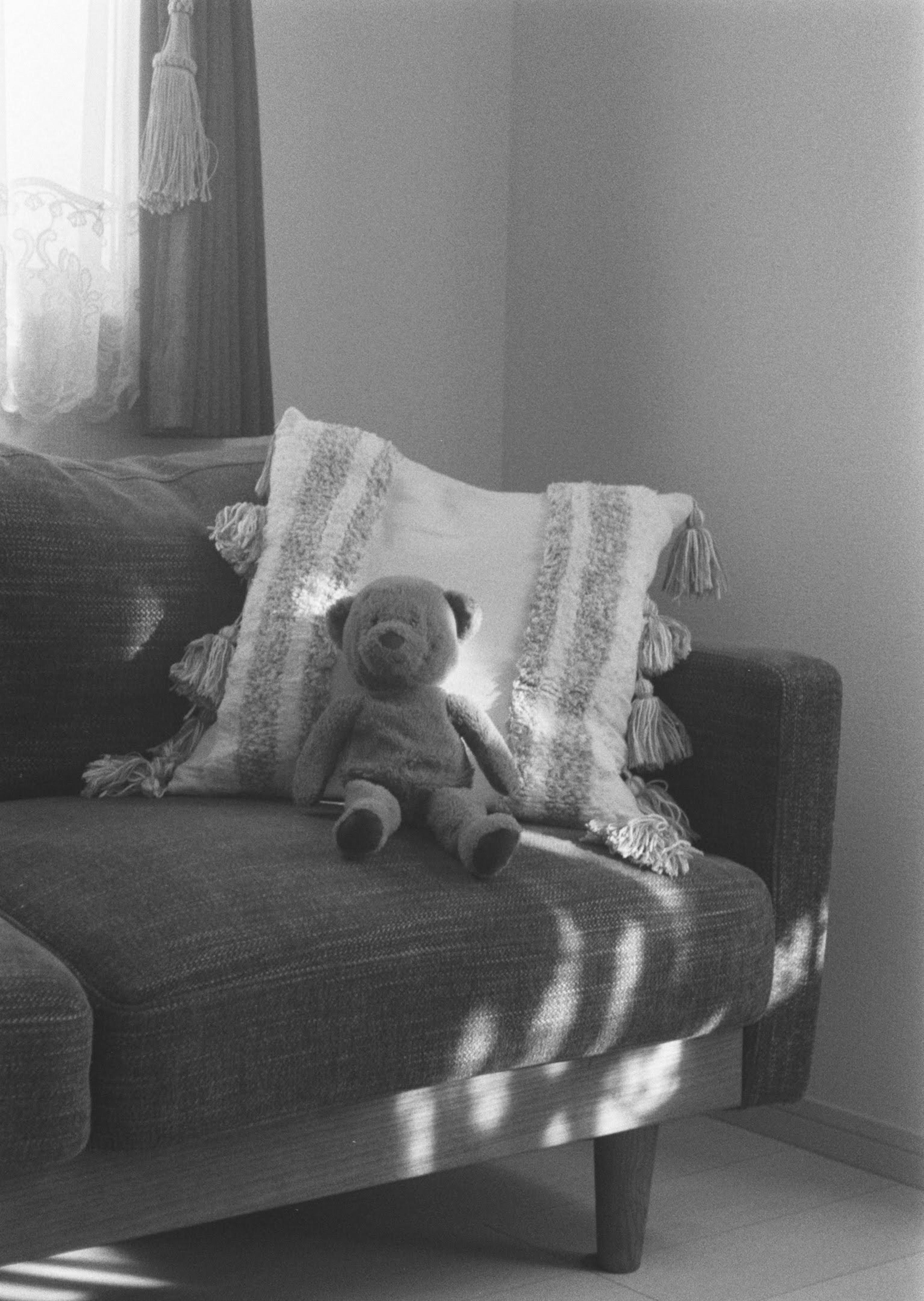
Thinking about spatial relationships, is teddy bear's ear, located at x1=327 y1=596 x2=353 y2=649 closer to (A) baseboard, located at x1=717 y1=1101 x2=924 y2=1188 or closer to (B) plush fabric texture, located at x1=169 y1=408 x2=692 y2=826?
(B) plush fabric texture, located at x1=169 y1=408 x2=692 y2=826

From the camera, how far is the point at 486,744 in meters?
1.66

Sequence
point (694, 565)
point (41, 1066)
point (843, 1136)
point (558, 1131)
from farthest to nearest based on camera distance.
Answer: point (843, 1136), point (694, 565), point (558, 1131), point (41, 1066)

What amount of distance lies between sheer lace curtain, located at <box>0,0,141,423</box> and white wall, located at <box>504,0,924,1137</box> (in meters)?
0.75

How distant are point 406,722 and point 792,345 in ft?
2.89

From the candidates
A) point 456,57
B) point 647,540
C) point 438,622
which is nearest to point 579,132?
point 456,57

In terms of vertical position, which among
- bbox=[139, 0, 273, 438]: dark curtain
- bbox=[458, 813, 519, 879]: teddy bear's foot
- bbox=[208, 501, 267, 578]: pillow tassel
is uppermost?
bbox=[139, 0, 273, 438]: dark curtain

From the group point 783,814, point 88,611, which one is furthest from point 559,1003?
point 88,611

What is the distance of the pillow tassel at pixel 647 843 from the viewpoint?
5.26 feet

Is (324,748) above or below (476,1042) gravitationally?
above

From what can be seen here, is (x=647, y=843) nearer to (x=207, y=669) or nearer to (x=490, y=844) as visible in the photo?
(x=490, y=844)

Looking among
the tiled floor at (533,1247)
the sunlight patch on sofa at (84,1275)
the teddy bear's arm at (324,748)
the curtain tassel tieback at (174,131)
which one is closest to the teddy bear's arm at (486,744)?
the teddy bear's arm at (324,748)

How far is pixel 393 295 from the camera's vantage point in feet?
8.51

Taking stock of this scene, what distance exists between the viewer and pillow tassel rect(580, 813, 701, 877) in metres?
1.60

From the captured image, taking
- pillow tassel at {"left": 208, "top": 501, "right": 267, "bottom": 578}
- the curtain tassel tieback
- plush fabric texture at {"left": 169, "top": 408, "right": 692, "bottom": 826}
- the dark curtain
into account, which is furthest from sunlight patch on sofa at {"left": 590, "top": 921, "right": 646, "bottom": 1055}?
the curtain tassel tieback
